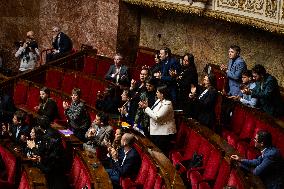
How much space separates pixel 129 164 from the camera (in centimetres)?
314

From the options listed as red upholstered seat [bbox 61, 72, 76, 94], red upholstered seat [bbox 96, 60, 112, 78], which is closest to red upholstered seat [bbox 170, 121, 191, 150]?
red upholstered seat [bbox 61, 72, 76, 94]

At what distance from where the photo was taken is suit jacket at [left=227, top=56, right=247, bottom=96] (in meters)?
3.93

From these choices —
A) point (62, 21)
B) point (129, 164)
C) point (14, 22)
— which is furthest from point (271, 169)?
point (14, 22)

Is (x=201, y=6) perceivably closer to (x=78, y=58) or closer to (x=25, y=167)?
(x=78, y=58)

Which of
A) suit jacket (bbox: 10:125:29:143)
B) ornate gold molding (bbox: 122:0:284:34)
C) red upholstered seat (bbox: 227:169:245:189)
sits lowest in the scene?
suit jacket (bbox: 10:125:29:143)

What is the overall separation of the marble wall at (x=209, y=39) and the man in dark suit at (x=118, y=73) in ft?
3.27

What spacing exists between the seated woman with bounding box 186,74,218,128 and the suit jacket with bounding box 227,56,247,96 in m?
0.29

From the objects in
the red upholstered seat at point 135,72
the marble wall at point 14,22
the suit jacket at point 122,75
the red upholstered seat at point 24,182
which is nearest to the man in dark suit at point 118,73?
the suit jacket at point 122,75

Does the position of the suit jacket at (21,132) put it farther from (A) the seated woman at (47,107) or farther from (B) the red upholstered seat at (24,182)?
(B) the red upholstered seat at (24,182)

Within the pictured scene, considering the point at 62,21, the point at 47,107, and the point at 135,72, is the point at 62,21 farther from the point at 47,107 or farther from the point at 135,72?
the point at 47,107

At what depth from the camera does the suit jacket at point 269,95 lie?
3.45 m

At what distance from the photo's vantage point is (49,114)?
13.6 feet

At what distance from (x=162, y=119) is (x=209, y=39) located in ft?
6.26

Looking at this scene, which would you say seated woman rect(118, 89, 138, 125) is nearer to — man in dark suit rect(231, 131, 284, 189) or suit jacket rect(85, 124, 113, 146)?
suit jacket rect(85, 124, 113, 146)
